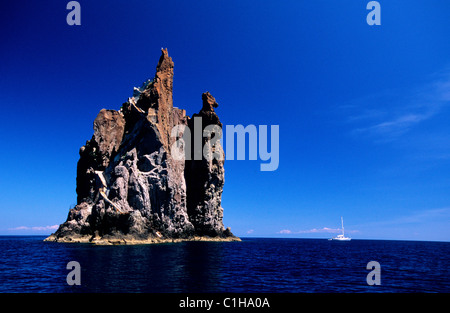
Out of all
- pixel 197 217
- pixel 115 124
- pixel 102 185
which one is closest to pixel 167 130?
pixel 115 124

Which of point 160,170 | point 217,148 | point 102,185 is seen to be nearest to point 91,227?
point 102,185

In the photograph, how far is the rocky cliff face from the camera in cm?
6444

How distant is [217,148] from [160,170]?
1134 inches

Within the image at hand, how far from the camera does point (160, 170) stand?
74.4m


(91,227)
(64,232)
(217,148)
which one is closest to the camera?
(91,227)

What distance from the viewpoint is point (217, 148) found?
97.0m

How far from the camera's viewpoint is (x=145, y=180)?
71.4 m

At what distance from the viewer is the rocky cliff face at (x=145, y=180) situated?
64.4 meters
